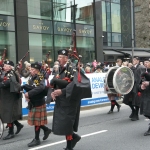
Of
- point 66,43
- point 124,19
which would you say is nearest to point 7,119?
point 66,43

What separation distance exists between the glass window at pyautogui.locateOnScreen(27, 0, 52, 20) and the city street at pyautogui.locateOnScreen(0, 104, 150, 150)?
1085cm

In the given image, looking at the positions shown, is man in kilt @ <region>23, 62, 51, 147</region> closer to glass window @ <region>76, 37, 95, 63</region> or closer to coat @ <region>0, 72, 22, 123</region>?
coat @ <region>0, 72, 22, 123</region>

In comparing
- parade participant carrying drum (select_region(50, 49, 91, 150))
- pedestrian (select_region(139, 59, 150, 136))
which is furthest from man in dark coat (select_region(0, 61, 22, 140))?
pedestrian (select_region(139, 59, 150, 136))

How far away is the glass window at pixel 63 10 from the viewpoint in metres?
19.7

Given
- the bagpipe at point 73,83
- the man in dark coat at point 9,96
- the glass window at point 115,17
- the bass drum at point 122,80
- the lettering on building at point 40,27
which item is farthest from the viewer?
the glass window at point 115,17

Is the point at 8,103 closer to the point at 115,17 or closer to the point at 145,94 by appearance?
the point at 145,94

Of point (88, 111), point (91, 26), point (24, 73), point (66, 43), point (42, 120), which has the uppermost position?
point (91, 26)

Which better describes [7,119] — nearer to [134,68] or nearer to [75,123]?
[75,123]

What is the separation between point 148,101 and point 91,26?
16.0 metres

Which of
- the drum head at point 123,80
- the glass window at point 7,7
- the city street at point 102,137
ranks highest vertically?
the glass window at point 7,7

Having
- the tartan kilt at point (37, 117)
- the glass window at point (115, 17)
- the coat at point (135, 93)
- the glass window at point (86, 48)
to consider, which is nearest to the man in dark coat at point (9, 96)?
the tartan kilt at point (37, 117)

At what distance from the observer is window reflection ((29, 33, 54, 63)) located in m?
18.1

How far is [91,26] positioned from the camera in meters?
22.0

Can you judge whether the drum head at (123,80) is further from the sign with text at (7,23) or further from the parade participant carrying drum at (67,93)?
the sign with text at (7,23)
